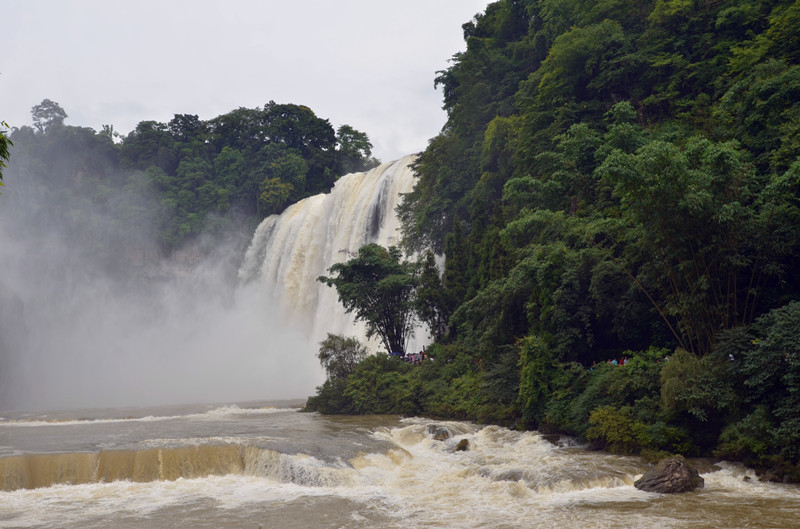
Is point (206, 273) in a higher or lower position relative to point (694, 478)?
higher

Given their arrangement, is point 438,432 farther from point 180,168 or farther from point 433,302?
point 180,168

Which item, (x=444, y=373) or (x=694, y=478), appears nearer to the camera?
(x=694, y=478)

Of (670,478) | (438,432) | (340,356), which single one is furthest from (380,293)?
(670,478)

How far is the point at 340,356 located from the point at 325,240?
64.1ft

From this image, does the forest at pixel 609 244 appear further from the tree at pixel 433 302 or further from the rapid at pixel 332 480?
the rapid at pixel 332 480

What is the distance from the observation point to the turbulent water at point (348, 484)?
461 inches

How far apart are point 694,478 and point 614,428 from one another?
11.2 feet

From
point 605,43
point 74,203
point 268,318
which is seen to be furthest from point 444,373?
point 74,203

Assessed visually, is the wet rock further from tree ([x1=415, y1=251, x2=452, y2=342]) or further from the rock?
tree ([x1=415, y1=251, x2=452, y2=342])

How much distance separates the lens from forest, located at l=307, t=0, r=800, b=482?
1496 centimetres

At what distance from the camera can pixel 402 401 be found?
86.7ft

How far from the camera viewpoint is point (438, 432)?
65.5ft

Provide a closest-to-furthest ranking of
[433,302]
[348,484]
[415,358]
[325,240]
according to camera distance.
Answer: [348,484] → [415,358] → [433,302] → [325,240]

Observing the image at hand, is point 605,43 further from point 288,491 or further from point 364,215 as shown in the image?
point 288,491
